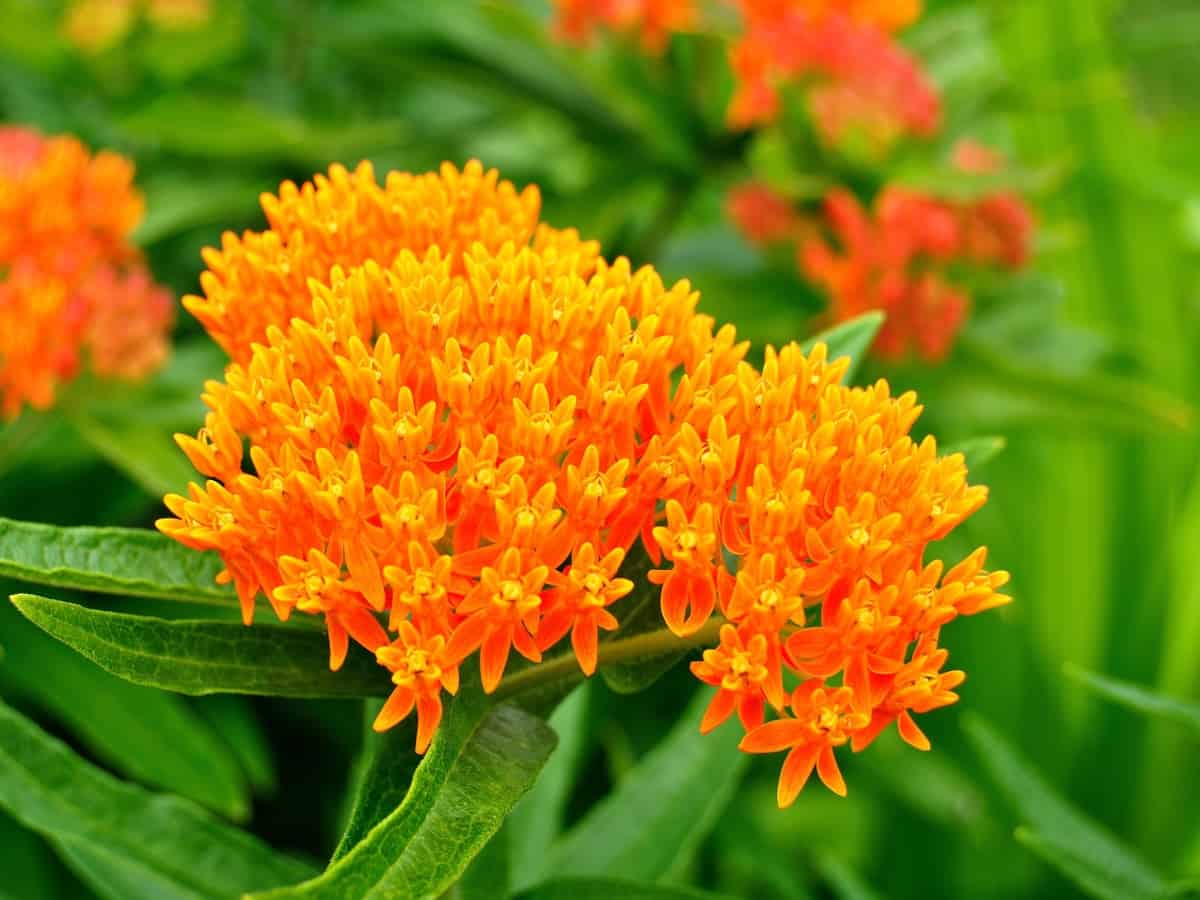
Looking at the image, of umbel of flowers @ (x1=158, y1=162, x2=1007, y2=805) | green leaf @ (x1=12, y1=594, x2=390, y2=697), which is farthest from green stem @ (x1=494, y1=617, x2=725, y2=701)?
green leaf @ (x1=12, y1=594, x2=390, y2=697)

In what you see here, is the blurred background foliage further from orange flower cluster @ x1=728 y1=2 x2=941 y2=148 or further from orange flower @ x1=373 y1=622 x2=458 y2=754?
orange flower @ x1=373 y1=622 x2=458 y2=754

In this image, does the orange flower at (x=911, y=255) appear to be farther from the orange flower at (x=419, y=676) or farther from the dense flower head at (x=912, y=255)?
the orange flower at (x=419, y=676)

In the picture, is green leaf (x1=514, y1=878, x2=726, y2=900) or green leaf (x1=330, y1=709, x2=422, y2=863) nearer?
green leaf (x1=330, y1=709, x2=422, y2=863)

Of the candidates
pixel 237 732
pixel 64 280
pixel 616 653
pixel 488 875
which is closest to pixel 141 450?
pixel 64 280

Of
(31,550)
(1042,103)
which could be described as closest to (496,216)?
(31,550)

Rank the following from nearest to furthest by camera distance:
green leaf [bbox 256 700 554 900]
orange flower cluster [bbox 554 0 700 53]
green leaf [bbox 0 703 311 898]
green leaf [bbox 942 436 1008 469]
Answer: green leaf [bbox 256 700 554 900] < green leaf [bbox 0 703 311 898] < green leaf [bbox 942 436 1008 469] < orange flower cluster [bbox 554 0 700 53]

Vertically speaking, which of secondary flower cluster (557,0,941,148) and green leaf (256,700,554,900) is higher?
secondary flower cluster (557,0,941,148)
